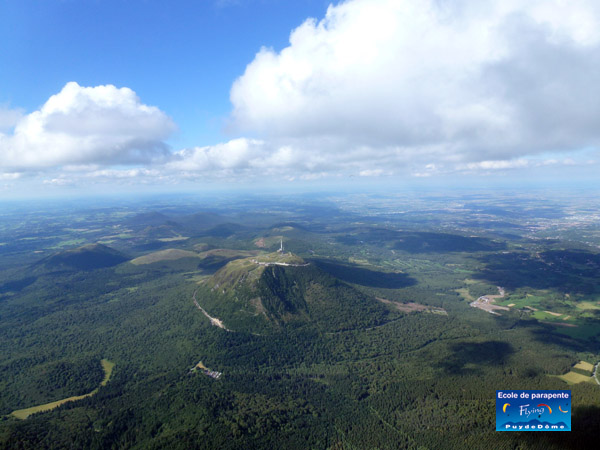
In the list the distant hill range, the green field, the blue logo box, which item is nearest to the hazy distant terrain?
the distant hill range

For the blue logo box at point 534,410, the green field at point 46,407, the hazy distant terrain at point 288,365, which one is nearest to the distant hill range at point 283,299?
the hazy distant terrain at point 288,365

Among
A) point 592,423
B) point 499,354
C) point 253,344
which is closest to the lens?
point 592,423

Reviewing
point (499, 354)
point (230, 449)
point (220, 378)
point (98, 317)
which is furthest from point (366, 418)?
point (98, 317)

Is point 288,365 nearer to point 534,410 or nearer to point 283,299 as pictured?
point 283,299

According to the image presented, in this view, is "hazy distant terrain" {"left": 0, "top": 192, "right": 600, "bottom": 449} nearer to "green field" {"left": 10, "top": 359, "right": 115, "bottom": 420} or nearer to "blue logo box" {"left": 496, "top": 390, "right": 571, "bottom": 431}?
"green field" {"left": 10, "top": 359, "right": 115, "bottom": 420}

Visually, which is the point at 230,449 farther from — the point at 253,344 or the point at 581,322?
the point at 581,322

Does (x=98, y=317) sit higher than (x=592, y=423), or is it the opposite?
(x=592, y=423)

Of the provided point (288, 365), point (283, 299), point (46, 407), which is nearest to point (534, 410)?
point (288, 365)
